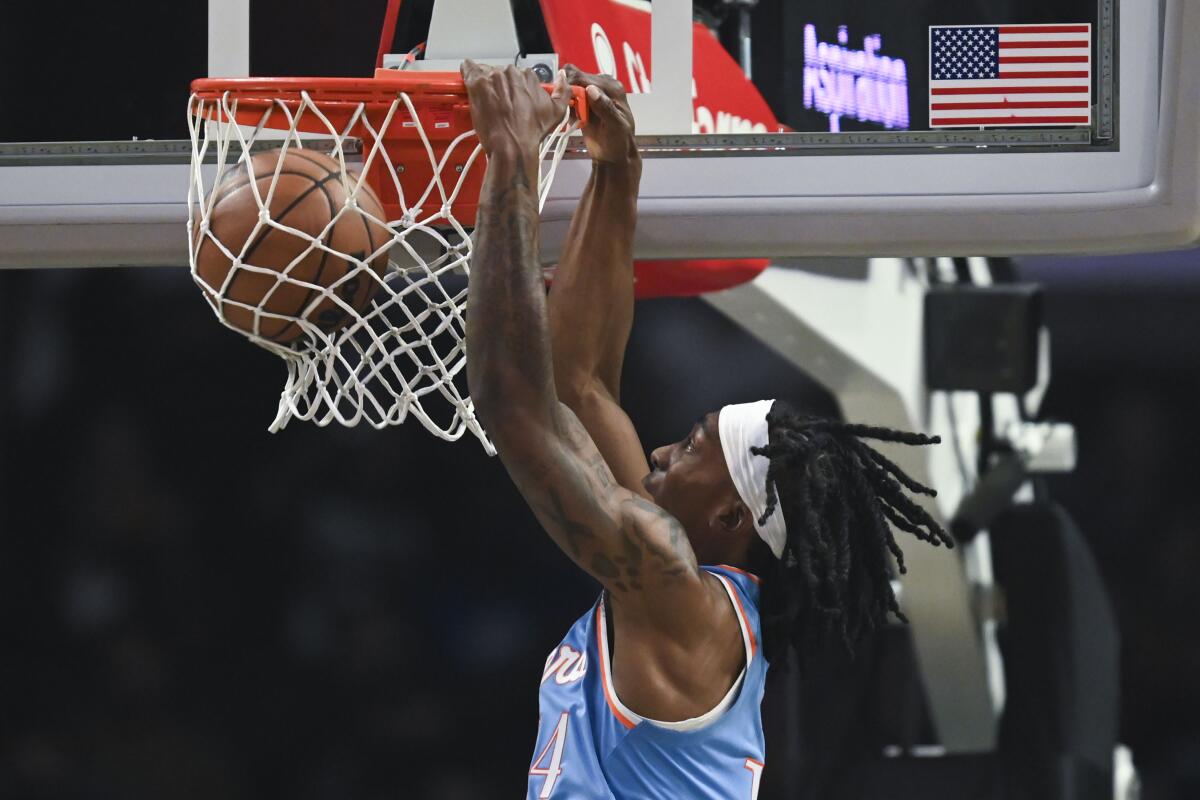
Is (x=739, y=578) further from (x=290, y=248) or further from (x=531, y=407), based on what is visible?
(x=290, y=248)

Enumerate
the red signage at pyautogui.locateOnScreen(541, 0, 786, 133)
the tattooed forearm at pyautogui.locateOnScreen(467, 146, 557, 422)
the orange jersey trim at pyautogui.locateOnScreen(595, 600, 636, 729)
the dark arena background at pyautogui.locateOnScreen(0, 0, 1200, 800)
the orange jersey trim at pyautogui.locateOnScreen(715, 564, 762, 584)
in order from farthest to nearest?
the dark arena background at pyautogui.locateOnScreen(0, 0, 1200, 800)
the red signage at pyautogui.locateOnScreen(541, 0, 786, 133)
the orange jersey trim at pyautogui.locateOnScreen(715, 564, 762, 584)
the orange jersey trim at pyautogui.locateOnScreen(595, 600, 636, 729)
the tattooed forearm at pyautogui.locateOnScreen(467, 146, 557, 422)

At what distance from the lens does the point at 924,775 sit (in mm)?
4746

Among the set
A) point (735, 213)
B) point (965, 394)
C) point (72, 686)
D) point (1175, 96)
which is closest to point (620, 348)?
point (735, 213)

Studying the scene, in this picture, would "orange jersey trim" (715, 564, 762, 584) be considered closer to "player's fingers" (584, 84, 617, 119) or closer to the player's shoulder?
the player's shoulder

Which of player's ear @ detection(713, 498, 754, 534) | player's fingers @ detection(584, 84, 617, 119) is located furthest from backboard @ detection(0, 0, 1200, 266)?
player's ear @ detection(713, 498, 754, 534)

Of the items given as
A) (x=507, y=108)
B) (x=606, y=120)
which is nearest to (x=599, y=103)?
(x=606, y=120)

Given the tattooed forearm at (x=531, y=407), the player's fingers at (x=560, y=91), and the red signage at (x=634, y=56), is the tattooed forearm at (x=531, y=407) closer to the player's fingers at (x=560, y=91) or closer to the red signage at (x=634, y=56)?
the player's fingers at (x=560, y=91)

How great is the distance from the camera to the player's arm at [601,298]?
2.17 m

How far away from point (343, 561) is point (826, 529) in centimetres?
318

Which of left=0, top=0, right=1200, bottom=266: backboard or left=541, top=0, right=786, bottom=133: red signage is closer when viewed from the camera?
left=0, top=0, right=1200, bottom=266: backboard

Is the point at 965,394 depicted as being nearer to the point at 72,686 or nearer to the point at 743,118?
the point at 743,118

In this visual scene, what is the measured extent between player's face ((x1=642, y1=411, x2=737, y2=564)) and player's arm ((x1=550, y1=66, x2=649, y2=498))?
10 centimetres

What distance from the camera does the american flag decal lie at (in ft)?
7.39

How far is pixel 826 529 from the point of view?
2004mm
